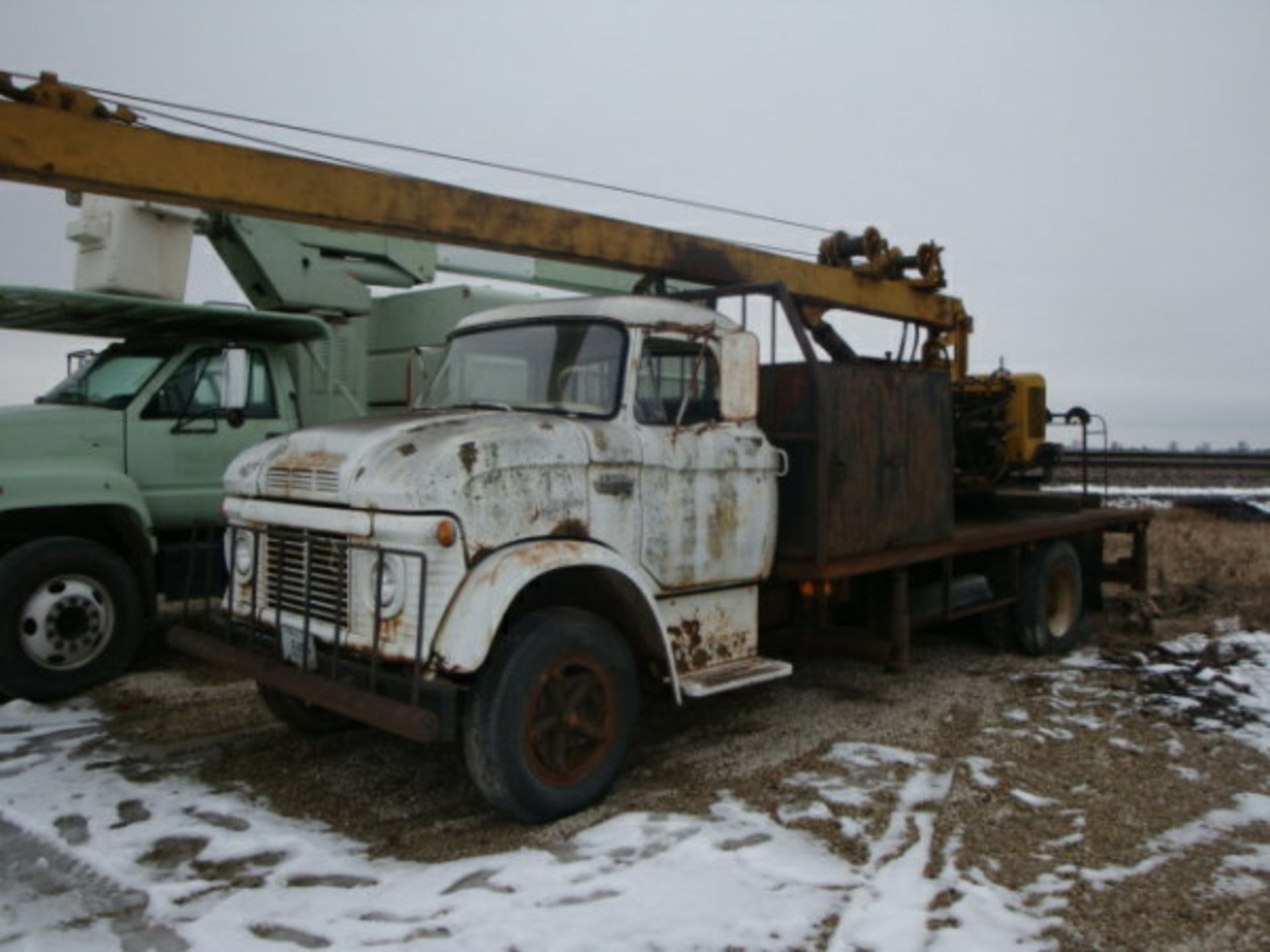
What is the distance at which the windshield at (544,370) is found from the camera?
5035mm

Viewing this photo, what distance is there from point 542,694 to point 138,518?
12.3ft

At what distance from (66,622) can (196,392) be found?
1.87 metres

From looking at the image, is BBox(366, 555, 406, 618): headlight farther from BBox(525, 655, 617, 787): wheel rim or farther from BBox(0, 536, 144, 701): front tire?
BBox(0, 536, 144, 701): front tire

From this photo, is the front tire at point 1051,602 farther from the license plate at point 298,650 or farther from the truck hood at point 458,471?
the license plate at point 298,650

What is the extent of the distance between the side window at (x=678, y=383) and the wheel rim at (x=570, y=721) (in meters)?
1.33

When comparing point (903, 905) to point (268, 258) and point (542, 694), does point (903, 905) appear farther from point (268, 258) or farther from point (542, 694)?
point (268, 258)

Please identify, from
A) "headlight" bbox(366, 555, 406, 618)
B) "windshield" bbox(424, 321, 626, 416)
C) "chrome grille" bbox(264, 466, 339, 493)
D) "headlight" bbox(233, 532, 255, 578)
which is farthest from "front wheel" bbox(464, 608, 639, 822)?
"headlight" bbox(233, 532, 255, 578)

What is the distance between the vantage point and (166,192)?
4.73 m

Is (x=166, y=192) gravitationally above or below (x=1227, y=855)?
above

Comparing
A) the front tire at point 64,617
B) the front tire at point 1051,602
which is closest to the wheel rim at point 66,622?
the front tire at point 64,617

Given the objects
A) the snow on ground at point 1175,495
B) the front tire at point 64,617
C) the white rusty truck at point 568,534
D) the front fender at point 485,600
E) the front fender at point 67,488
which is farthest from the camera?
the snow on ground at point 1175,495

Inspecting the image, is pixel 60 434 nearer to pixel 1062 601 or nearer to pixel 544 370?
pixel 544 370

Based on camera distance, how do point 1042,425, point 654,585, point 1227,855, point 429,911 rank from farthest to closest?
point 1042,425 → point 654,585 → point 1227,855 → point 429,911

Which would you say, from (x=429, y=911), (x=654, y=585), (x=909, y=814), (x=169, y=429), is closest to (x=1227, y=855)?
(x=909, y=814)
